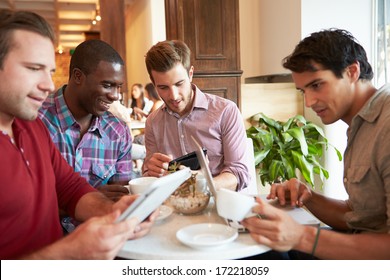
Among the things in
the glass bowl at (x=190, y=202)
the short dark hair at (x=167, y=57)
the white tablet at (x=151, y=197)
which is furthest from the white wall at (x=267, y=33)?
the white tablet at (x=151, y=197)

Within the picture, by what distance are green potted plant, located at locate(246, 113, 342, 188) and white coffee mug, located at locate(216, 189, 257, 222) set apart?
2138mm

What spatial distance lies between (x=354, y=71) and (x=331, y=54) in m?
0.12

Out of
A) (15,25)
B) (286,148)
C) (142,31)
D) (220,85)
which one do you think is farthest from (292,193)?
(142,31)

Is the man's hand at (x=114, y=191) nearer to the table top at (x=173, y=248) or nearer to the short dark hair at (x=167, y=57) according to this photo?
the table top at (x=173, y=248)

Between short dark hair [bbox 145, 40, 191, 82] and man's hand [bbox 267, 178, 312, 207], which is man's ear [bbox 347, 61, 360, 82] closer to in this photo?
man's hand [bbox 267, 178, 312, 207]

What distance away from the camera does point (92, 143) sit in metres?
2.01

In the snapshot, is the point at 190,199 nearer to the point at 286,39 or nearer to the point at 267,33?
the point at 286,39

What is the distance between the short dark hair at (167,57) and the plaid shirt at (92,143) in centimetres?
39

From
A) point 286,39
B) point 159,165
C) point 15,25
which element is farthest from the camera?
point 286,39

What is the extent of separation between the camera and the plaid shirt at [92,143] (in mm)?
1954

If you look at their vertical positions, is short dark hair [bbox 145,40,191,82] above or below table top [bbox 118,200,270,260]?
above

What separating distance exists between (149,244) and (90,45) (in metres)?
1.28

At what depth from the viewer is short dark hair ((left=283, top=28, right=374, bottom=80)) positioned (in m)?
1.44

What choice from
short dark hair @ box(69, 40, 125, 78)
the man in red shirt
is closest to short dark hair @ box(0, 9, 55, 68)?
the man in red shirt
